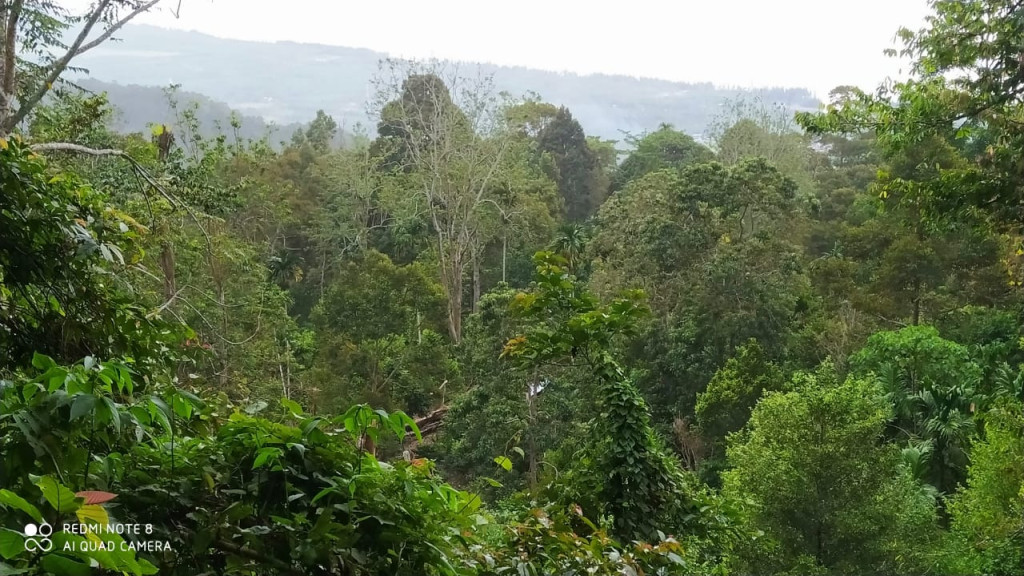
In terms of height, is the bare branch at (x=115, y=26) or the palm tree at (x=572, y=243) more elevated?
the bare branch at (x=115, y=26)

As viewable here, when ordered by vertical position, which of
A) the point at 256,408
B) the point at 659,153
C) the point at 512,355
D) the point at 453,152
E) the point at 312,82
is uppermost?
the point at 312,82

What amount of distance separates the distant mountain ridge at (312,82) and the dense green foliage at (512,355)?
214 ft

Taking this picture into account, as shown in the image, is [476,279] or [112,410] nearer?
[112,410]

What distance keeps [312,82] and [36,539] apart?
114153 mm

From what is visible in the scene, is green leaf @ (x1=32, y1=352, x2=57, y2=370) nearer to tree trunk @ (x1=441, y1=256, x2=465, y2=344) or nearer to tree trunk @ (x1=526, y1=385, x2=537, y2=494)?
tree trunk @ (x1=526, y1=385, x2=537, y2=494)

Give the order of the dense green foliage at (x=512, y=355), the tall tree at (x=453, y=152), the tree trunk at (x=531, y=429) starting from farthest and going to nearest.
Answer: the tall tree at (x=453, y=152) → the tree trunk at (x=531, y=429) → the dense green foliage at (x=512, y=355)

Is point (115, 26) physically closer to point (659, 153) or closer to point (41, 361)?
point (41, 361)

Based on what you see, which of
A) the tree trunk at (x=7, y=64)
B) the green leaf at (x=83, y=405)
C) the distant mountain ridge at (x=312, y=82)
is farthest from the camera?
the distant mountain ridge at (x=312, y=82)

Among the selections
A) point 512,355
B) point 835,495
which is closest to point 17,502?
point 512,355

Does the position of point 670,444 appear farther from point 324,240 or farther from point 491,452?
point 324,240

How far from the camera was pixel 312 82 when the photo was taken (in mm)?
105562

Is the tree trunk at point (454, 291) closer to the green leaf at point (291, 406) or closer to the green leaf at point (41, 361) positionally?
the green leaf at point (291, 406)

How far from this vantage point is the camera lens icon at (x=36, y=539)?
0.75 metres

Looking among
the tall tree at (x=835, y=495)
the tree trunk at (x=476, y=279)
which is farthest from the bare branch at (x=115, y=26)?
the tree trunk at (x=476, y=279)
